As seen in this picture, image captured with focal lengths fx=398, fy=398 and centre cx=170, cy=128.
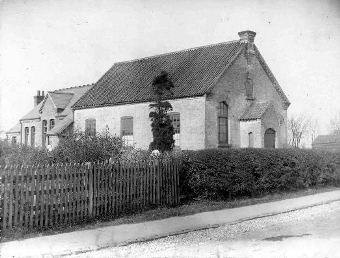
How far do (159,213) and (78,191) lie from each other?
2.80m

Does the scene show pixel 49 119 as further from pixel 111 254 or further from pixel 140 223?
pixel 111 254

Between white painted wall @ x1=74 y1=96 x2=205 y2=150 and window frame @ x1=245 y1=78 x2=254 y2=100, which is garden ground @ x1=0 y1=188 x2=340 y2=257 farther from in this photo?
window frame @ x1=245 y1=78 x2=254 y2=100

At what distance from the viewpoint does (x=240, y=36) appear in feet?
95.5

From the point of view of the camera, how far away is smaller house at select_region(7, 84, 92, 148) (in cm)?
3656

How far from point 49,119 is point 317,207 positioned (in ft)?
107

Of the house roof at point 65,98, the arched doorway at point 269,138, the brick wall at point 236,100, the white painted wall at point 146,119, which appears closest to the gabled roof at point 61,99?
the house roof at point 65,98

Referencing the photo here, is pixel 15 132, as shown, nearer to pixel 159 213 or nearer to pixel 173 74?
pixel 173 74

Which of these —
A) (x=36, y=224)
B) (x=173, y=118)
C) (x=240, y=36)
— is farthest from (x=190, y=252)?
(x=240, y=36)

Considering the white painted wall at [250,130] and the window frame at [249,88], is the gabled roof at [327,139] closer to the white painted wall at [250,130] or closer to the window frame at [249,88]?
the window frame at [249,88]

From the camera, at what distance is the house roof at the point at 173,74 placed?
26.7 meters

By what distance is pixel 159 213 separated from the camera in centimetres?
1241

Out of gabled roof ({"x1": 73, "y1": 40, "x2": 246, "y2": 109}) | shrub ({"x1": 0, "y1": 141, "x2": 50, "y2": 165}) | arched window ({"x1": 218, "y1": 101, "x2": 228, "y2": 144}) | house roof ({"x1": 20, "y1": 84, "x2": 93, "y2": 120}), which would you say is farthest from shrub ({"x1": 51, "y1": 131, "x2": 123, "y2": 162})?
house roof ({"x1": 20, "y1": 84, "x2": 93, "y2": 120})

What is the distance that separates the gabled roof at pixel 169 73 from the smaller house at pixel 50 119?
443 cm

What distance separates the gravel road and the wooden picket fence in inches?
99.5
